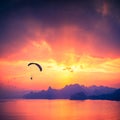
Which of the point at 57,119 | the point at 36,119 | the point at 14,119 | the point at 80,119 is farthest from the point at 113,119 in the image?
the point at 14,119

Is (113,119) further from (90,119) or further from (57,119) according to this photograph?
(57,119)

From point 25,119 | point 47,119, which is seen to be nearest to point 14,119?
point 25,119

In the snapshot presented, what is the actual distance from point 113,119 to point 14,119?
3631 centimetres

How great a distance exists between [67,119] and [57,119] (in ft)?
13.6

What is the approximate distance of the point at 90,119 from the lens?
3629 inches

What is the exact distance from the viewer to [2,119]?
297 ft

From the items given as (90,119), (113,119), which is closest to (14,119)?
(90,119)

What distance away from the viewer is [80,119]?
306 ft

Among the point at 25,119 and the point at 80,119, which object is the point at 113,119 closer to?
the point at 80,119

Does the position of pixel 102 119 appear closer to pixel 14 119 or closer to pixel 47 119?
pixel 47 119

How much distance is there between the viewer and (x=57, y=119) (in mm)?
94562

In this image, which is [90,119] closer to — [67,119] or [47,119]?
[67,119]

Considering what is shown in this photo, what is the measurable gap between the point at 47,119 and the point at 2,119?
16.1 meters

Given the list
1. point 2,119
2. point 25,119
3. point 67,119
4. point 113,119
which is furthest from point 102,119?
point 2,119
